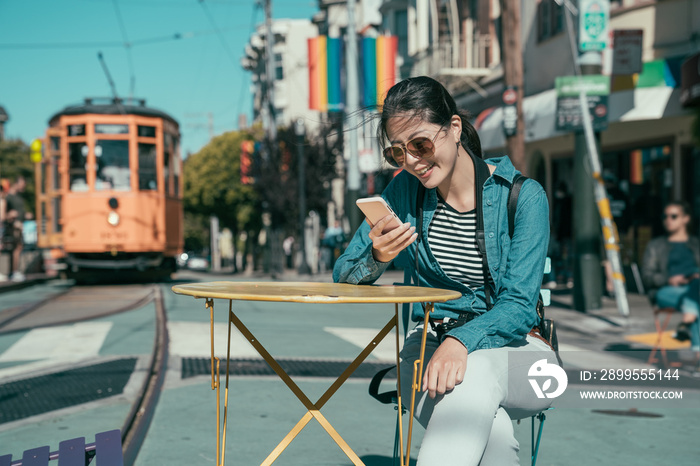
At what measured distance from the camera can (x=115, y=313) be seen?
10461 millimetres

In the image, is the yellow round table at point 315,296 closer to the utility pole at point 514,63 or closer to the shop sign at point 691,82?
the shop sign at point 691,82

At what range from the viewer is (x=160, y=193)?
1681cm

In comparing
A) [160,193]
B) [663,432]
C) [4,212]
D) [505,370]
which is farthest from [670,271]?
[4,212]

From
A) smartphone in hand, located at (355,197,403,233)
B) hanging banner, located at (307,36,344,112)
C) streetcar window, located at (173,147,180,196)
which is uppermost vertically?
hanging banner, located at (307,36,344,112)

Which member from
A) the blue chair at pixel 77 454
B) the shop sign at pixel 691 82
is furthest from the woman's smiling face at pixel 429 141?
the shop sign at pixel 691 82

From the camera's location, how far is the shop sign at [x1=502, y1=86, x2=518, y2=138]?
42.4 feet

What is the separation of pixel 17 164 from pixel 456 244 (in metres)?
58.6

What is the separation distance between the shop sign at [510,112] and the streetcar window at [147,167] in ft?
24.0

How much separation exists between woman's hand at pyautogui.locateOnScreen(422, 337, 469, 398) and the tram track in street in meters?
2.08

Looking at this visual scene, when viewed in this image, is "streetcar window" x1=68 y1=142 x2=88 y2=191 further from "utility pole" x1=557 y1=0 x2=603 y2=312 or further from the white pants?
the white pants

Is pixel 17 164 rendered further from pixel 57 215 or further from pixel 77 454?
pixel 77 454

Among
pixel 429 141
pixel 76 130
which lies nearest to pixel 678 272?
pixel 429 141

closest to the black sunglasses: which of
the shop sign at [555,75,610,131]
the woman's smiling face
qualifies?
the woman's smiling face

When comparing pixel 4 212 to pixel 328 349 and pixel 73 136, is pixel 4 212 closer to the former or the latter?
pixel 73 136
